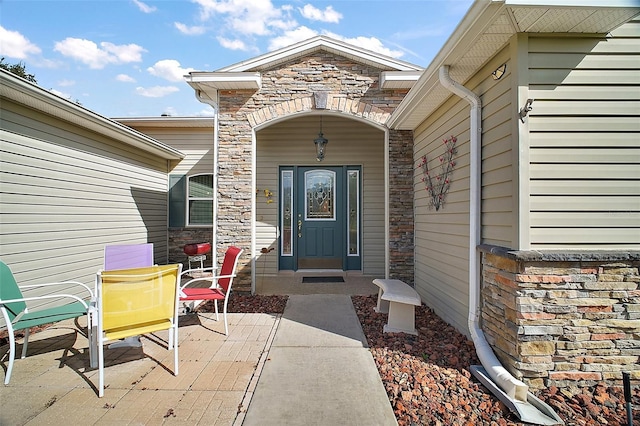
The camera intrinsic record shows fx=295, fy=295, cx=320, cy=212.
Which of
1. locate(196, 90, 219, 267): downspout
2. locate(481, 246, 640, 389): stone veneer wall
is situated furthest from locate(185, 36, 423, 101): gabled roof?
locate(481, 246, 640, 389): stone veneer wall

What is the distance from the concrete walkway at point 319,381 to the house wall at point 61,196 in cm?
330

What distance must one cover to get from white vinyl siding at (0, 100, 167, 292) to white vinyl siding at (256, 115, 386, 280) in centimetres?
249

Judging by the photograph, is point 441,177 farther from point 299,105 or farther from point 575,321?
point 299,105

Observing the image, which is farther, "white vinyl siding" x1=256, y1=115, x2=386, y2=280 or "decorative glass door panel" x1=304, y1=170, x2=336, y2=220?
"decorative glass door panel" x1=304, y1=170, x2=336, y2=220

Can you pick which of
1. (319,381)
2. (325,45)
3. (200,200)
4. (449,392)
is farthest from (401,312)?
(200,200)

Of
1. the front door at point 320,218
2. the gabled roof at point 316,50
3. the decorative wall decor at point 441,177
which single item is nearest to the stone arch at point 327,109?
the gabled roof at point 316,50

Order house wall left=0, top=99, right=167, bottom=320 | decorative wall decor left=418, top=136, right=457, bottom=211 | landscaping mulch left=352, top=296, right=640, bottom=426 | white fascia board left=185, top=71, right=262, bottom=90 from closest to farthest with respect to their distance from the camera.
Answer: landscaping mulch left=352, top=296, right=640, bottom=426 < decorative wall decor left=418, top=136, right=457, bottom=211 < house wall left=0, top=99, right=167, bottom=320 < white fascia board left=185, top=71, right=262, bottom=90

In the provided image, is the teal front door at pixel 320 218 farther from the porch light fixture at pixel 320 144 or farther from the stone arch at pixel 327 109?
the stone arch at pixel 327 109

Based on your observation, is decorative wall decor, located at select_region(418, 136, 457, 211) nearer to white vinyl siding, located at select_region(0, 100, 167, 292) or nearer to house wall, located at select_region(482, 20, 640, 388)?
house wall, located at select_region(482, 20, 640, 388)

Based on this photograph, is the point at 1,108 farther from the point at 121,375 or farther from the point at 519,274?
the point at 519,274

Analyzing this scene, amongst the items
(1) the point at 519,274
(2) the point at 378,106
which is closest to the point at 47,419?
(1) the point at 519,274

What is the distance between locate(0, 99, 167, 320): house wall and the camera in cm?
350

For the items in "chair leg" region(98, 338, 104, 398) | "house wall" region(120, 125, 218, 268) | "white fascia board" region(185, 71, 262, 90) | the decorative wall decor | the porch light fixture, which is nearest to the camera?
"chair leg" region(98, 338, 104, 398)

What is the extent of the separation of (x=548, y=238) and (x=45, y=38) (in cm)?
846
